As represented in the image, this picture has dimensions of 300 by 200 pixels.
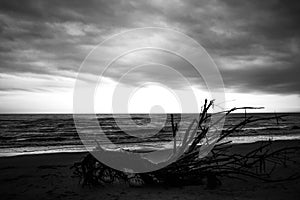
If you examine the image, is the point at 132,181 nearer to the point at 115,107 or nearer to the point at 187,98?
the point at 187,98

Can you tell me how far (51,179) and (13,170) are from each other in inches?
67.7

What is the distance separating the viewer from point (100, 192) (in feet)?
12.3

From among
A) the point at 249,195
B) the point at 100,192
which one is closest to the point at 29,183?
the point at 100,192

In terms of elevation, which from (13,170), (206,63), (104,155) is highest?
(206,63)

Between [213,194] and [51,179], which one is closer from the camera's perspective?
[213,194]

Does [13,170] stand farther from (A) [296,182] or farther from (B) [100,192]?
(A) [296,182]

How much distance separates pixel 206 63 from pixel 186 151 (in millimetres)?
2453

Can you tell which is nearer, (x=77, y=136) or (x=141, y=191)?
(x=141, y=191)

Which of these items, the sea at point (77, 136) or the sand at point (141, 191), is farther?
the sea at point (77, 136)

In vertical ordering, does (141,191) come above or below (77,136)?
above

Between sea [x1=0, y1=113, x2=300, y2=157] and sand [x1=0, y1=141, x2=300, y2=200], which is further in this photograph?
sea [x1=0, y1=113, x2=300, y2=157]

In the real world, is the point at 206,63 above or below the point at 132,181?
above

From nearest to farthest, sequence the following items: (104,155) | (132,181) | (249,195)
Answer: (249,195), (104,155), (132,181)

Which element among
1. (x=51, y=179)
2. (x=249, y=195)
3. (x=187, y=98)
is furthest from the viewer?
(x=187, y=98)
